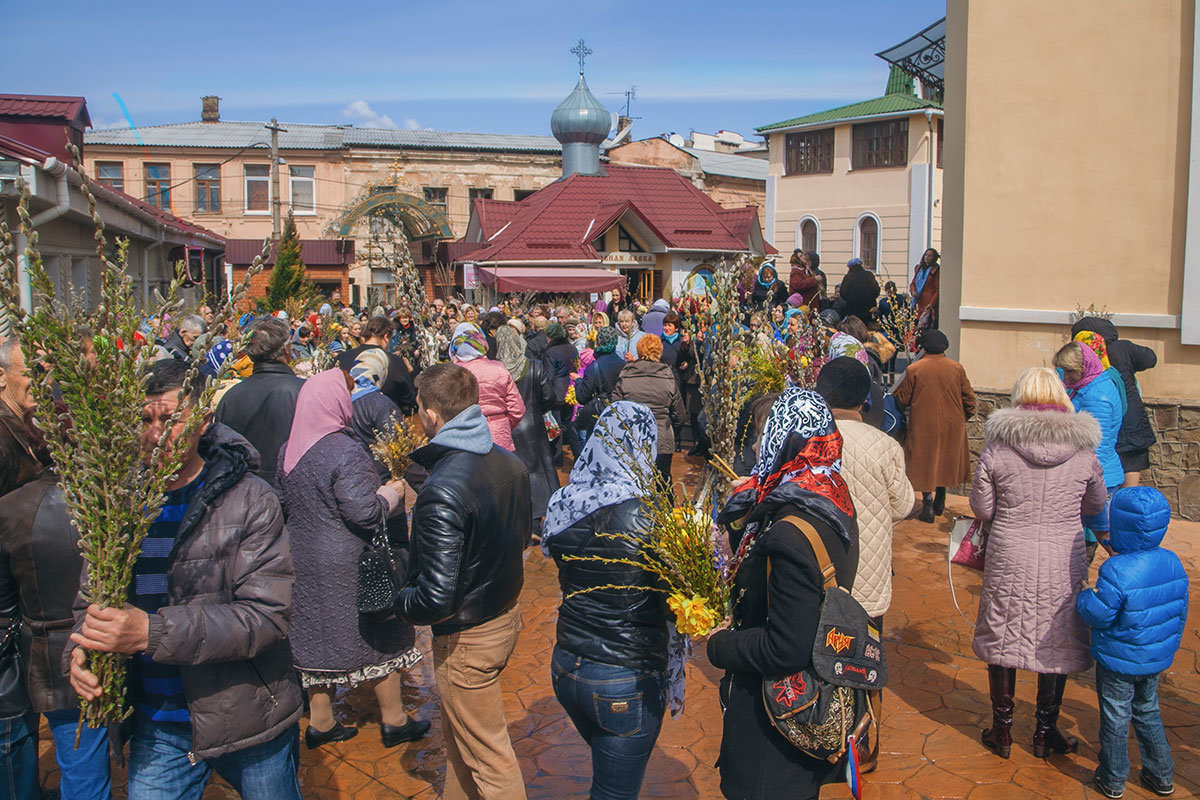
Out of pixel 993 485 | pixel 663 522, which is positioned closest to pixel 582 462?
pixel 663 522

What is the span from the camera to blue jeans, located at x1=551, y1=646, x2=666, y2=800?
130 inches

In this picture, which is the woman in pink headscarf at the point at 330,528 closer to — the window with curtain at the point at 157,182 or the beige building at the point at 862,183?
the beige building at the point at 862,183

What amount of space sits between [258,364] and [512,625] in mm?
2659

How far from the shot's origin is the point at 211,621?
9.03 ft

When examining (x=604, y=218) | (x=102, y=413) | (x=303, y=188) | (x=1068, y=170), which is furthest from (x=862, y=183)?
(x=102, y=413)

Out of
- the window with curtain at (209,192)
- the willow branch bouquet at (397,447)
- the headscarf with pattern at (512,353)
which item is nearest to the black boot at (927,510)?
the headscarf with pattern at (512,353)

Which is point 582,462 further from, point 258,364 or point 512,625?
point 258,364

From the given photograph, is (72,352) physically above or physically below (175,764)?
above

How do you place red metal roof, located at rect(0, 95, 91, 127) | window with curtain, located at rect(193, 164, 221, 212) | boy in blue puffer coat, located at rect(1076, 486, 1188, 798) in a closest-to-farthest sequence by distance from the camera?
boy in blue puffer coat, located at rect(1076, 486, 1188, 798), red metal roof, located at rect(0, 95, 91, 127), window with curtain, located at rect(193, 164, 221, 212)

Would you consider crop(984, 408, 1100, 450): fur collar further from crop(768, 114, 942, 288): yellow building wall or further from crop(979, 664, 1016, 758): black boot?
crop(768, 114, 942, 288): yellow building wall

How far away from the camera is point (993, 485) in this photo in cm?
452

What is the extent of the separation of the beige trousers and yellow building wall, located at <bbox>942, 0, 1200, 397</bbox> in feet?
24.8

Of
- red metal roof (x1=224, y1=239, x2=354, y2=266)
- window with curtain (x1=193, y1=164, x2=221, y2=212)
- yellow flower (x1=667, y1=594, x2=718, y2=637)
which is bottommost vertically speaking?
yellow flower (x1=667, y1=594, x2=718, y2=637)

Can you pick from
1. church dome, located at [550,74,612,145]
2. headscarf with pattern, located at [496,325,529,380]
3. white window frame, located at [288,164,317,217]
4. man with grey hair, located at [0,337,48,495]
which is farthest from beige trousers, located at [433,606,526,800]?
white window frame, located at [288,164,317,217]
